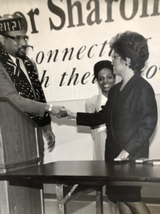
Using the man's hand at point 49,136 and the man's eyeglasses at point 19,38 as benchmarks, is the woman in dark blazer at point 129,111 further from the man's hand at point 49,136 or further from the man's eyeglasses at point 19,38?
the man's eyeglasses at point 19,38

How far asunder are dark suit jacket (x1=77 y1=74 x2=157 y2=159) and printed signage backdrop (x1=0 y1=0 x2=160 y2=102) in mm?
128

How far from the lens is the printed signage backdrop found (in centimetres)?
230

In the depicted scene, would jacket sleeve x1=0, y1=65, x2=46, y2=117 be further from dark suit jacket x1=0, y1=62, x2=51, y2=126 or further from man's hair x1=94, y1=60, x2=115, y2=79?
man's hair x1=94, y1=60, x2=115, y2=79

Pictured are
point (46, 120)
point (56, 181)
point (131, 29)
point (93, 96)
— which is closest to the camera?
point (56, 181)

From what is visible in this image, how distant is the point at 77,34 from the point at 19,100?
868 mm

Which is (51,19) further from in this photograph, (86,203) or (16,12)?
(86,203)

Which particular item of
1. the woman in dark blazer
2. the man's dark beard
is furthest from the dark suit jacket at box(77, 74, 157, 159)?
the man's dark beard

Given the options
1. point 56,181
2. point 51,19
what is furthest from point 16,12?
point 56,181

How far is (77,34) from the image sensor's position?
97.3 inches

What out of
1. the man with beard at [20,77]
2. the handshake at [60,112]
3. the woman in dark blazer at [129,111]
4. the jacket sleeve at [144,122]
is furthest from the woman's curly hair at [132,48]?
the man with beard at [20,77]

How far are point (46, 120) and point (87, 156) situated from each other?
0.54 meters

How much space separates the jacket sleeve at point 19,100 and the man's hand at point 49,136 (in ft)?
0.46

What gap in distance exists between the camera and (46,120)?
2633mm

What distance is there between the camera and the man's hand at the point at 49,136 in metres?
2.61
